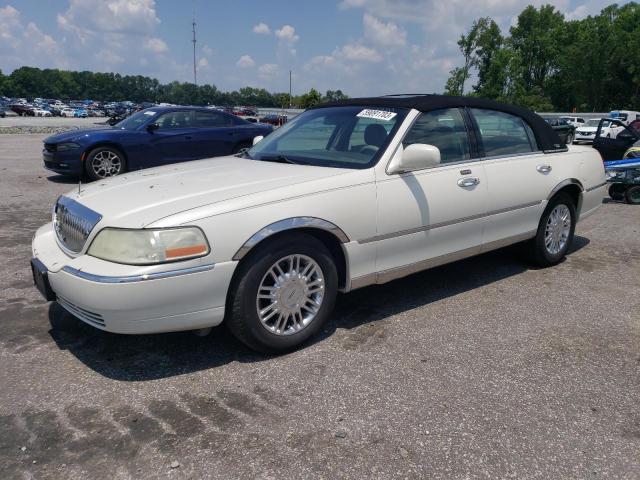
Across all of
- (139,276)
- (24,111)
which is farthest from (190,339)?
(24,111)

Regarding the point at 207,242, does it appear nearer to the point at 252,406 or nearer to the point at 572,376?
the point at 252,406

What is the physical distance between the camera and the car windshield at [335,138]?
3.76 m

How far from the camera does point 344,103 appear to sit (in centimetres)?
447

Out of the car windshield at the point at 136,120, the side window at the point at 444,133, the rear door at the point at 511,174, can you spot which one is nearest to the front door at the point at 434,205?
the side window at the point at 444,133

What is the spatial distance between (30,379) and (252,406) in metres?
1.30

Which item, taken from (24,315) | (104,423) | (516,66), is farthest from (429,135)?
(516,66)

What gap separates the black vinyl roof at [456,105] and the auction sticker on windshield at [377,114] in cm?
8

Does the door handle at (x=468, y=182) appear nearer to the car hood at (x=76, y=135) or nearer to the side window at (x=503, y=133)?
the side window at (x=503, y=133)

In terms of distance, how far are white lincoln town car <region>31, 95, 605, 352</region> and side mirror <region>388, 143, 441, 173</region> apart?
1 centimetres

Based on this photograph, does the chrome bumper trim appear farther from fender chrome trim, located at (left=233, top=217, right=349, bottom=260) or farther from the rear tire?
the rear tire

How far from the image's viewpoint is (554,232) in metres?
5.09

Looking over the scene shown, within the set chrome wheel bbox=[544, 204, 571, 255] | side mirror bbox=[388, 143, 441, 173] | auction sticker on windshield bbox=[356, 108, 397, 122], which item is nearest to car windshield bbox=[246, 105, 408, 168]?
auction sticker on windshield bbox=[356, 108, 397, 122]

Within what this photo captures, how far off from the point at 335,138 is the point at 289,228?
1281mm

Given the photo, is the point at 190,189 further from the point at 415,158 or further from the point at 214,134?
the point at 214,134
